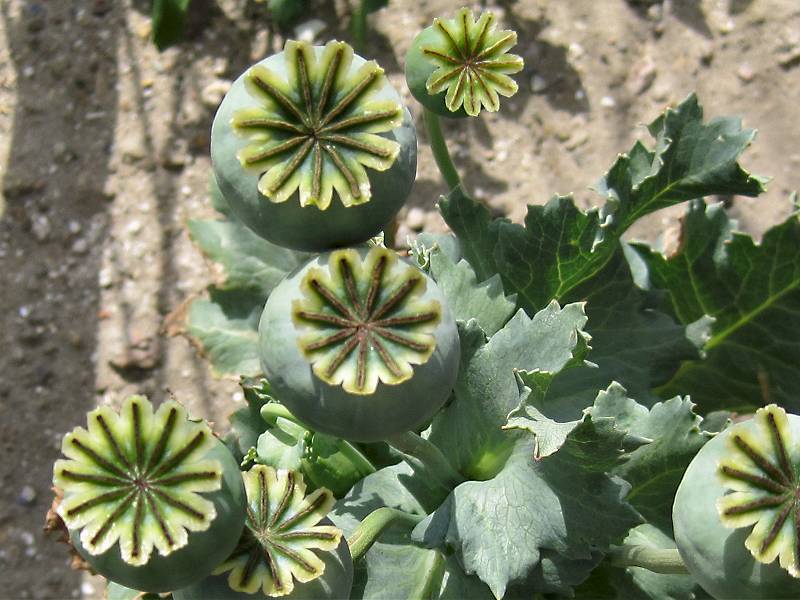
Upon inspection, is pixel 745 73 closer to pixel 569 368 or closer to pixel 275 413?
pixel 569 368

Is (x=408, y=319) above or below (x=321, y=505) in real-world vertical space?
above

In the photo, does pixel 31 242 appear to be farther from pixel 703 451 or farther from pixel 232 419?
pixel 703 451

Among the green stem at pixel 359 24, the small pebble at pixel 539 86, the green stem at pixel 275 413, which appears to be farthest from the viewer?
the small pebble at pixel 539 86

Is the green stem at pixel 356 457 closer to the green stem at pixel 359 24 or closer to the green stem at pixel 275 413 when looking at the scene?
the green stem at pixel 275 413

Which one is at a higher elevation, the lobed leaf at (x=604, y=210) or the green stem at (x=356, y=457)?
the lobed leaf at (x=604, y=210)

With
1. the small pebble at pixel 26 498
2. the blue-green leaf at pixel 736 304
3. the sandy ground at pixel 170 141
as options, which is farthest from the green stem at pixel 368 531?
the small pebble at pixel 26 498

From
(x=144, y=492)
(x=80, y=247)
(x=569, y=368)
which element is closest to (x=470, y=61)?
(x=569, y=368)

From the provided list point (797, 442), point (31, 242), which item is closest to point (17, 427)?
point (31, 242)
